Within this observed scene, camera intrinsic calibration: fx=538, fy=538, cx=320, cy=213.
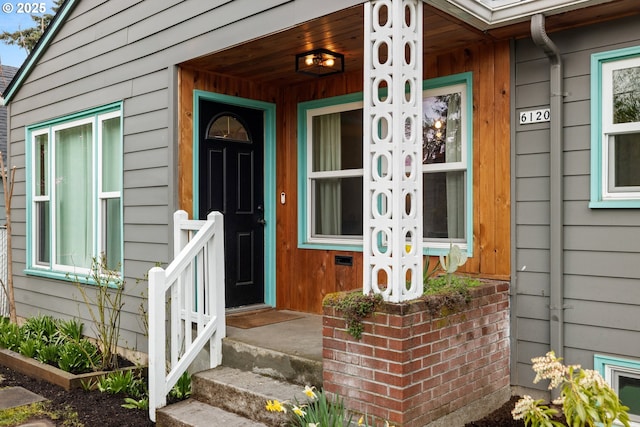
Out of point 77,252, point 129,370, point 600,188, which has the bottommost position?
point 129,370

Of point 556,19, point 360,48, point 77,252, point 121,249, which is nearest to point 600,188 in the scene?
point 556,19

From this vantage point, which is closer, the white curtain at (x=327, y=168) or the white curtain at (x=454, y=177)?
the white curtain at (x=454, y=177)

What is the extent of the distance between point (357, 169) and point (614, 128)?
2.13m

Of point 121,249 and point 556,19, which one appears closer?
point 556,19

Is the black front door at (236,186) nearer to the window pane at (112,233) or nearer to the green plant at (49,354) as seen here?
the window pane at (112,233)

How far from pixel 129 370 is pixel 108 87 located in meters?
2.80

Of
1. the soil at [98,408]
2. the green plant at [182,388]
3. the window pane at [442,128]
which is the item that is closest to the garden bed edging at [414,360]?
the soil at [98,408]

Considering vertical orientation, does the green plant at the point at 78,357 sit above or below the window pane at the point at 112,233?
below

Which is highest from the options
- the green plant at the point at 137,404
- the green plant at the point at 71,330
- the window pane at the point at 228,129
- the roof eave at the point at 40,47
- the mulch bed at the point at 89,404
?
the roof eave at the point at 40,47

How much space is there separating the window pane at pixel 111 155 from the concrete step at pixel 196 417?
258 centimetres

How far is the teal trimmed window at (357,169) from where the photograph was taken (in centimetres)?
411

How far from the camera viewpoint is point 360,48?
4223 millimetres

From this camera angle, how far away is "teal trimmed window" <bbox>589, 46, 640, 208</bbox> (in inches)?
132

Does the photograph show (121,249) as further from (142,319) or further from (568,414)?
(568,414)
